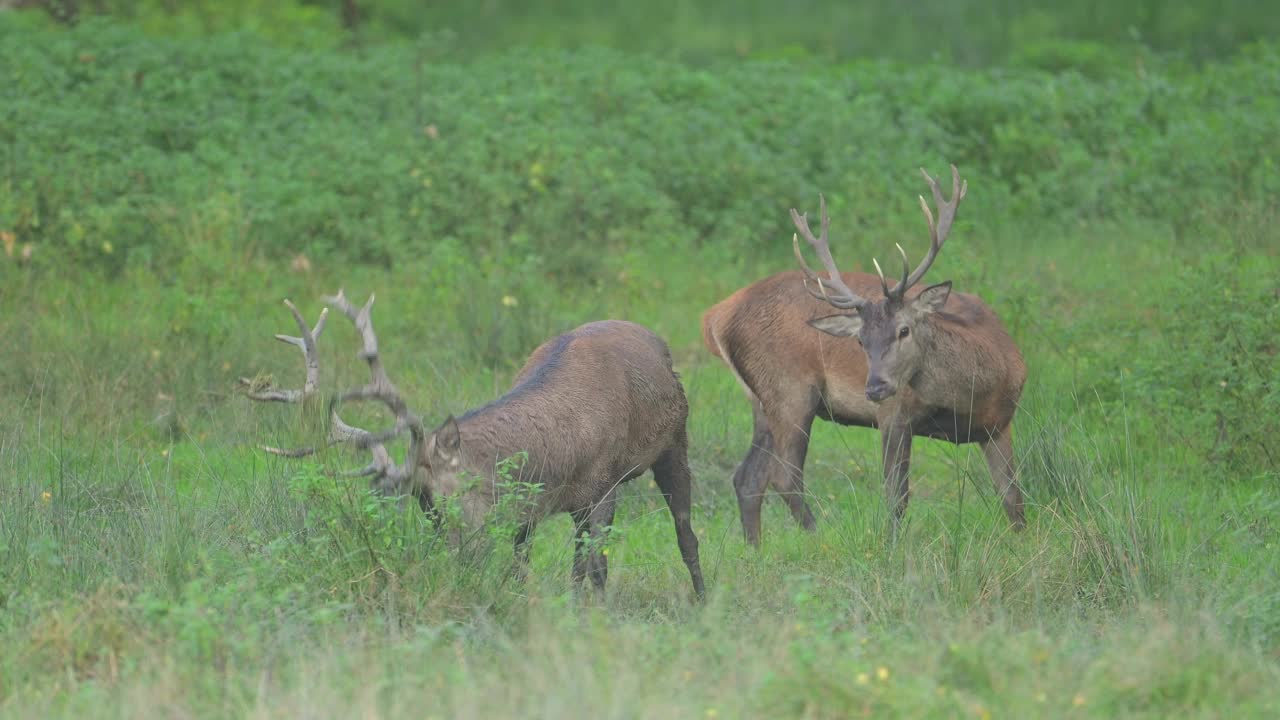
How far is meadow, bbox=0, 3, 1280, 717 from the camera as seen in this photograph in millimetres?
5809

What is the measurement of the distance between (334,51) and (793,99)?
18.0ft

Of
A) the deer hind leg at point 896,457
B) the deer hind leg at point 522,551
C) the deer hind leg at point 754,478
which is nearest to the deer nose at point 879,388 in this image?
the deer hind leg at point 896,457

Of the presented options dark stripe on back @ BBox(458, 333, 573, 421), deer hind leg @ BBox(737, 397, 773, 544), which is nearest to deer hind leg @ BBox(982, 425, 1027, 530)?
deer hind leg @ BBox(737, 397, 773, 544)

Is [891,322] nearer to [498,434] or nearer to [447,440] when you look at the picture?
[498,434]

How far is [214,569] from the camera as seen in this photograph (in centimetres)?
678

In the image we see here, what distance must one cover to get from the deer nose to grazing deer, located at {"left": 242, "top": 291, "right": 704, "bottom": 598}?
3.60ft

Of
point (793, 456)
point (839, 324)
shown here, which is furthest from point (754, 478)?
point (839, 324)

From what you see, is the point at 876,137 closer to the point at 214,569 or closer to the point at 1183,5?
the point at 1183,5

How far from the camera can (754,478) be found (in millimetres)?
9789

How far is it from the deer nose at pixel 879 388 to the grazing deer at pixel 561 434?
110 centimetres

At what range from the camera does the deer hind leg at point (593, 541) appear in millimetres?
7238

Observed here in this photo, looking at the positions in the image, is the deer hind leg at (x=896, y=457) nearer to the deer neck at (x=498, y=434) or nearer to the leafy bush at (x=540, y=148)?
the deer neck at (x=498, y=434)

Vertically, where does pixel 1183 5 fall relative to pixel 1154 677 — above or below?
above

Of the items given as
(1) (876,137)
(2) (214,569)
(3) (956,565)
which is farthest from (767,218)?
(2) (214,569)
